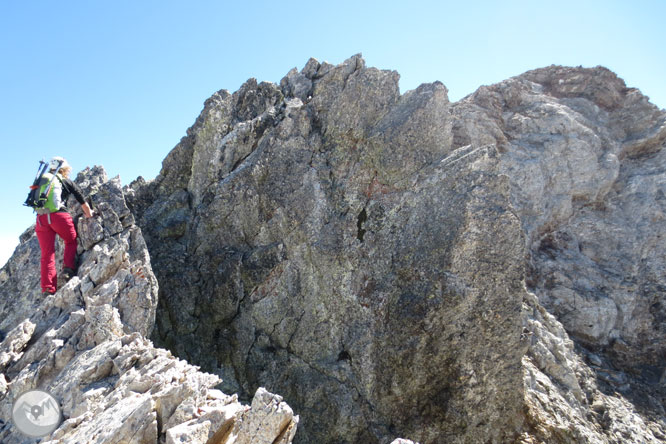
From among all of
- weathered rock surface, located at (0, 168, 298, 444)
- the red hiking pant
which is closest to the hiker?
the red hiking pant

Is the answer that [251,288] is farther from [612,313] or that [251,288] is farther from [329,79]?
[612,313]

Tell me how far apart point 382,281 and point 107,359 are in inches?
388

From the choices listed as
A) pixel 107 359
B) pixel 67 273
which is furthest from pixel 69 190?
pixel 107 359

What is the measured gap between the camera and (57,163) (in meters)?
13.1

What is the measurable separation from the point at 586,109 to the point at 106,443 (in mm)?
35513

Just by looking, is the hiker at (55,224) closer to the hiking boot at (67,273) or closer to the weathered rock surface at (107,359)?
the hiking boot at (67,273)

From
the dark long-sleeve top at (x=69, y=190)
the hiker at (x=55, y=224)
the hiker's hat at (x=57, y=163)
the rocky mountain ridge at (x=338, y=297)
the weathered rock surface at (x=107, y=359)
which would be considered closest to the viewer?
the weathered rock surface at (x=107, y=359)

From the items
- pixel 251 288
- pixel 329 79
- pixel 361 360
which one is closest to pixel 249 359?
pixel 251 288

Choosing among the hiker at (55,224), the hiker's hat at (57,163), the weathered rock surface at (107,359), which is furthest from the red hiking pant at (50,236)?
the hiker's hat at (57,163)

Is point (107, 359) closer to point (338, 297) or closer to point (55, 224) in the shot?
point (55, 224)

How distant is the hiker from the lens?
1269 cm

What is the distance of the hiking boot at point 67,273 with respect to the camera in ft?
43.4

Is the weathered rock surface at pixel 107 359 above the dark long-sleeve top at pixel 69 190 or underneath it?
underneath

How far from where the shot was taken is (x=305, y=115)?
1855 centimetres
